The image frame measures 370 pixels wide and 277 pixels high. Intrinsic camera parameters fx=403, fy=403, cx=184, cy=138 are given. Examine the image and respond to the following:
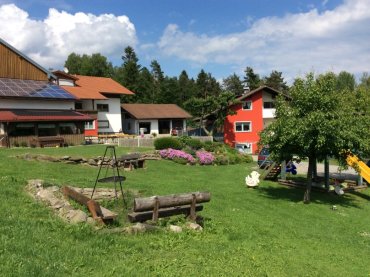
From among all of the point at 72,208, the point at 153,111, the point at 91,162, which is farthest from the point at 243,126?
the point at 72,208

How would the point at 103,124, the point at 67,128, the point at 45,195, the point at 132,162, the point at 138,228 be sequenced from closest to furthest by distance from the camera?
the point at 138,228
the point at 45,195
the point at 132,162
the point at 67,128
the point at 103,124

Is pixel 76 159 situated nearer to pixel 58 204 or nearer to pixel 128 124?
pixel 58 204

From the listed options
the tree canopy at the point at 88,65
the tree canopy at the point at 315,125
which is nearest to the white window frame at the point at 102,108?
the tree canopy at the point at 88,65

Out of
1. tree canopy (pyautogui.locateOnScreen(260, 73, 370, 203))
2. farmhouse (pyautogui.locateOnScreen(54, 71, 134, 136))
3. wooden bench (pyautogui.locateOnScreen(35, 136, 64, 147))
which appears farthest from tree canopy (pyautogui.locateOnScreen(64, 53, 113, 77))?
tree canopy (pyautogui.locateOnScreen(260, 73, 370, 203))

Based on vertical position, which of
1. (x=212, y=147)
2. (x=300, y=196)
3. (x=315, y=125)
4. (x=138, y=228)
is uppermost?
(x=315, y=125)

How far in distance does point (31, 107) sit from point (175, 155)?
62.9 ft

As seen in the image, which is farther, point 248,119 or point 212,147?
point 248,119

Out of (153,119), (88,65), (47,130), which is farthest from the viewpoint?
(88,65)

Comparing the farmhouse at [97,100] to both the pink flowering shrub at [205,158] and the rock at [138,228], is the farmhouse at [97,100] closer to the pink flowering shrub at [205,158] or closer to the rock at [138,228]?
the pink flowering shrub at [205,158]

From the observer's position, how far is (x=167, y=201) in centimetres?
938

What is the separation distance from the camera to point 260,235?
10078 millimetres

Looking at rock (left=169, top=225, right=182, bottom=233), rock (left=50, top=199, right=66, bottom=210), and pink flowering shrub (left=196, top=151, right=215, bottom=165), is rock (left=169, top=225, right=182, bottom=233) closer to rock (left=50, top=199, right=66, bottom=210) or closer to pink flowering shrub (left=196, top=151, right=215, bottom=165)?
rock (left=50, top=199, right=66, bottom=210)

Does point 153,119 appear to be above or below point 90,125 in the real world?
above

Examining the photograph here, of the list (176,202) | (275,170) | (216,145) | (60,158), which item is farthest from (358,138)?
(216,145)
